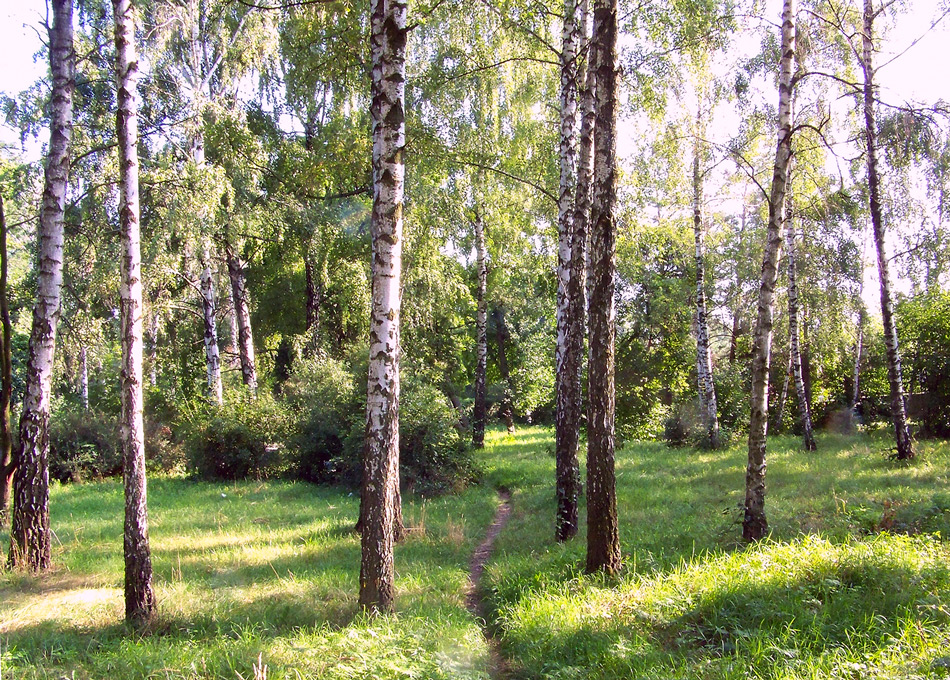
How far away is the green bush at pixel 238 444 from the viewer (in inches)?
622

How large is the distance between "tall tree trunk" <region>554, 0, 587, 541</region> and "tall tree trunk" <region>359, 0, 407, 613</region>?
3.35m

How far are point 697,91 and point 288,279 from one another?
17.5 m

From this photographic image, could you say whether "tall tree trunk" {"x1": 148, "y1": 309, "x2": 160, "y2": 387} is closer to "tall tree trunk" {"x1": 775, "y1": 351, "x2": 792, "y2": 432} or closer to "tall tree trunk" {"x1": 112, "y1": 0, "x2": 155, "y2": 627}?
"tall tree trunk" {"x1": 112, "y1": 0, "x2": 155, "y2": 627}

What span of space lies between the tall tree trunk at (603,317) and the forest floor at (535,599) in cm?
56

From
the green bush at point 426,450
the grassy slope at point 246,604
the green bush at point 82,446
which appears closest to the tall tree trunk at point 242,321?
the green bush at point 82,446

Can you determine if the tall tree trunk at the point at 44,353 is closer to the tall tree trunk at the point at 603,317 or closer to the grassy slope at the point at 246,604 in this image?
the grassy slope at the point at 246,604

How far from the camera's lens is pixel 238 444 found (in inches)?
632

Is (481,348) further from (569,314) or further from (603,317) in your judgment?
(603,317)

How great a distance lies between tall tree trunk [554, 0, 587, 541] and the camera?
8438mm

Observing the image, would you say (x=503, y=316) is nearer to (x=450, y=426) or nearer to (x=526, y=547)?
(x=450, y=426)

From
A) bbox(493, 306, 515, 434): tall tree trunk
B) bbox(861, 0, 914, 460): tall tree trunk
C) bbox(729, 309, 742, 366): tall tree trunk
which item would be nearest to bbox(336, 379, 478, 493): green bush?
bbox(861, 0, 914, 460): tall tree trunk

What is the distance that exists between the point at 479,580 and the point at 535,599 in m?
1.66

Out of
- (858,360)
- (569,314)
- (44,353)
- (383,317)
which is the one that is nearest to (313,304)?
(44,353)

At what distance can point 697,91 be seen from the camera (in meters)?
15.2
